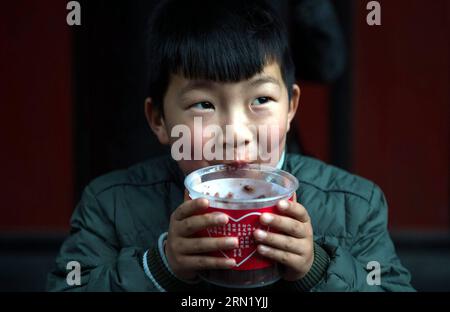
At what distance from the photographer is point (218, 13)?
2152 millimetres

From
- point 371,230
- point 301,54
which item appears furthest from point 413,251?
point 371,230

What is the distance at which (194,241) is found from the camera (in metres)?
1.78

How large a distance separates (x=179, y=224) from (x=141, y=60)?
94 centimetres

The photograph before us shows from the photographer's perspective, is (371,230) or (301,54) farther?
(301,54)

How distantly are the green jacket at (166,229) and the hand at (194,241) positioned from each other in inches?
5.7

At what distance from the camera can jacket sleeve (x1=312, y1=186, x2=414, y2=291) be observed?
6.56 ft

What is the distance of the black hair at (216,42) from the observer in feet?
6.76

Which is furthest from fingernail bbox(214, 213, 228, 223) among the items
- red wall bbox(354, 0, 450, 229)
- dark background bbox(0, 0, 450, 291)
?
red wall bbox(354, 0, 450, 229)

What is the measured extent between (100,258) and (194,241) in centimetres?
48

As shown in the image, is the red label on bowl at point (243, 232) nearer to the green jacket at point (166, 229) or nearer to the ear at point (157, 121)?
the green jacket at point (166, 229)

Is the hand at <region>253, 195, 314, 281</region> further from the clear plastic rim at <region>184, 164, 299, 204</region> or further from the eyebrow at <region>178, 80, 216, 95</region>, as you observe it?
the eyebrow at <region>178, 80, 216, 95</region>

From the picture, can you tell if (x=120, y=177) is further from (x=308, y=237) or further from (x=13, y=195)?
(x=13, y=195)

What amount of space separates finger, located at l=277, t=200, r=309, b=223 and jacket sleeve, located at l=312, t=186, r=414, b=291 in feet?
0.83

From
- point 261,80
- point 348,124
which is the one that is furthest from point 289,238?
point 348,124
